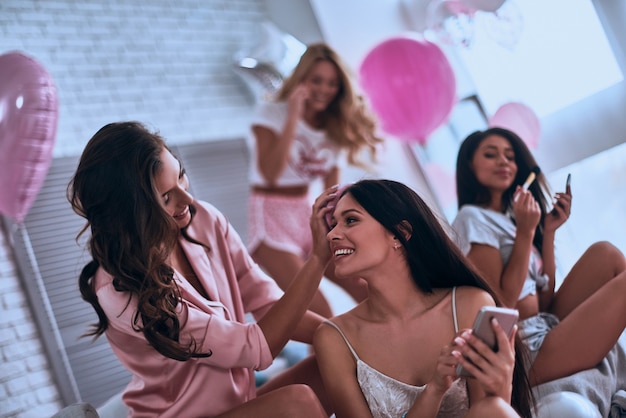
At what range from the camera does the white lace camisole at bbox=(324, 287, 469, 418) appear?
5.70 feet

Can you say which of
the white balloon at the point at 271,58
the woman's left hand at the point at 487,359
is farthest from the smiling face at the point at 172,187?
the white balloon at the point at 271,58

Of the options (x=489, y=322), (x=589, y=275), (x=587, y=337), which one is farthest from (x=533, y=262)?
(x=489, y=322)

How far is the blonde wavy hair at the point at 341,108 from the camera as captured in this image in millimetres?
3092

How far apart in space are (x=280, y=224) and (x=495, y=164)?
0.90 meters

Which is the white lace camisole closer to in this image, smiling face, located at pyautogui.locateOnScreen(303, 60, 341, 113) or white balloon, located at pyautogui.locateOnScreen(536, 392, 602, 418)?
white balloon, located at pyautogui.locateOnScreen(536, 392, 602, 418)

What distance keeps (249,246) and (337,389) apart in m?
1.34

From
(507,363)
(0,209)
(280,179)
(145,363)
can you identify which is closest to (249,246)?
(280,179)

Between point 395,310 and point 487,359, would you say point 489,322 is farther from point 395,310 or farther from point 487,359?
point 395,310

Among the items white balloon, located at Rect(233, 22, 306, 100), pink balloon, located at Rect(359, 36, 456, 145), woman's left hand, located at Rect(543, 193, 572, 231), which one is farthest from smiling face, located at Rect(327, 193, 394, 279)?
white balloon, located at Rect(233, 22, 306, 100)

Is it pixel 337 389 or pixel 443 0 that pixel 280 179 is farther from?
pixel 337 389

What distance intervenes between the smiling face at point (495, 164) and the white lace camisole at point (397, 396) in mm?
859

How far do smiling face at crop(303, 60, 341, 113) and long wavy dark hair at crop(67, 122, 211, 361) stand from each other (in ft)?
4.46

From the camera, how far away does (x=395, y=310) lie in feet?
6.09

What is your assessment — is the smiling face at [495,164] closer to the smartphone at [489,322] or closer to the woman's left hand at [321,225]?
the woman's left hand at [321,225]
